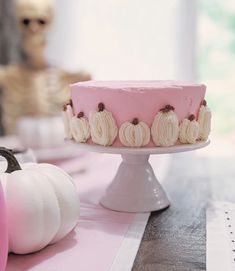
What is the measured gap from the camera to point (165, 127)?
2.58 feet

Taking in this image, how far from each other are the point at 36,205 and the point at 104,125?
219 mm

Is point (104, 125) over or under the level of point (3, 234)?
over

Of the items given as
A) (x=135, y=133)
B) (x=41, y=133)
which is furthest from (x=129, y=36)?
(x=135, y=133)

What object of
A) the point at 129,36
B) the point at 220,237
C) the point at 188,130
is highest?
the point at 129,36

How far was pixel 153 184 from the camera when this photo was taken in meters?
0.90

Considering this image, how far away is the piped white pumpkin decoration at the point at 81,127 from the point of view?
0.84 meters

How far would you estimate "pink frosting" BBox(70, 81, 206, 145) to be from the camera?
79cm

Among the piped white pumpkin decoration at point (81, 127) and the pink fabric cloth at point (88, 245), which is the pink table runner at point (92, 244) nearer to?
the pink fabric cloth at point (88, 245)

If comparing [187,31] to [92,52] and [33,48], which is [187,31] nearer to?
[92,52]

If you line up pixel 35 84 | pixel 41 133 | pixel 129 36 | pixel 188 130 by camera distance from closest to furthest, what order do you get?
pixel 188 130 < pixel 41 133 < pixel 35 84 < pixel 129 36

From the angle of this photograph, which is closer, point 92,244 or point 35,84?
point 92,244

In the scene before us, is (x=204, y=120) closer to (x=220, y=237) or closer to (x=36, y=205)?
(x=220, y=237)

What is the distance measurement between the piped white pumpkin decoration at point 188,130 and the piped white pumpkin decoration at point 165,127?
19 mm

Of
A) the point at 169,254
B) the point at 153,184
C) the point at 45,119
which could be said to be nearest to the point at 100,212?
the point at 153,184
